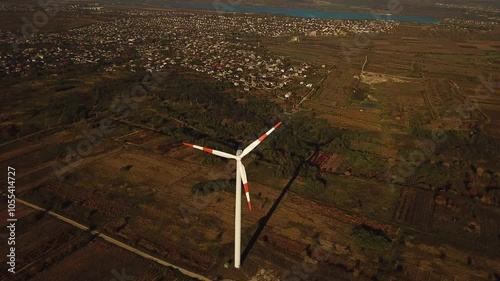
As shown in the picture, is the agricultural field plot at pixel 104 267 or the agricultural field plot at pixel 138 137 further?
the agricultural field plot at pixel 138 137

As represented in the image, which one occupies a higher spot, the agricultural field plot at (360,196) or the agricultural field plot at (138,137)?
the agricultural field plot at (360,196)

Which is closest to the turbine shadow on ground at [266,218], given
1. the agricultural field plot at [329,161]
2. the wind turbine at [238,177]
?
the wind turbine at [238,177]

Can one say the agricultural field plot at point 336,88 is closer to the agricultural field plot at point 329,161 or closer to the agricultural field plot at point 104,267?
the agricultural field plot at point 329,161

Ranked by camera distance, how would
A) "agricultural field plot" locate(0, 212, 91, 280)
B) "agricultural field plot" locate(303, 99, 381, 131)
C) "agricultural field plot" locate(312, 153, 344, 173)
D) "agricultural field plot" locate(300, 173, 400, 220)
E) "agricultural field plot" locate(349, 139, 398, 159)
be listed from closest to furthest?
1. "agricultural field plot" locate(0, 212, 91, 280)
2. "agricultural field plot" locate(300, 173, 400, 220)
3. "agricultural field plot" locate(312, 153, 344, 173)
4. "agricultural field plot" locate(349, 139, 398, 159)
5. "agricultural field plot" locate(303, 99, 381, 131)

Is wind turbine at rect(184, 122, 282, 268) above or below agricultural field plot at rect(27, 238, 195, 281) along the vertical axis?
above

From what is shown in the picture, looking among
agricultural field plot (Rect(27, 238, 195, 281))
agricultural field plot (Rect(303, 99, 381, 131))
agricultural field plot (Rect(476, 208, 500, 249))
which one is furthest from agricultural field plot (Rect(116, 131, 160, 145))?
agricultural field plot (Rect(476, 208, 500, 249))

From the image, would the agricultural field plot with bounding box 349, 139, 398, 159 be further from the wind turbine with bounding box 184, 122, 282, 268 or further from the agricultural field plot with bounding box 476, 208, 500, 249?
the wind turbine with bounding box 184, 122, 282, 268

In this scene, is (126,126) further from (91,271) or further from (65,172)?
(91,271)

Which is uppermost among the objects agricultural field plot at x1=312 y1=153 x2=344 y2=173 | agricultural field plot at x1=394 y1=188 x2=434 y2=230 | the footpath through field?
the footpath through field

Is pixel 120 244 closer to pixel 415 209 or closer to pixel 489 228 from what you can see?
pixel 415 209

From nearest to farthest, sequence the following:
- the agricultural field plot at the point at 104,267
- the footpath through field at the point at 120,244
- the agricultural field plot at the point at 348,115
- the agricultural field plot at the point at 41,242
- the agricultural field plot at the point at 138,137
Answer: the agricultural field plot at the point at 104,267
the footpath through field at the point at 120,244
the agricultural field plot at the point at 41,242
the agricultural field plot at the point at 138,137
the agricultural field plot at the point at 348,115
